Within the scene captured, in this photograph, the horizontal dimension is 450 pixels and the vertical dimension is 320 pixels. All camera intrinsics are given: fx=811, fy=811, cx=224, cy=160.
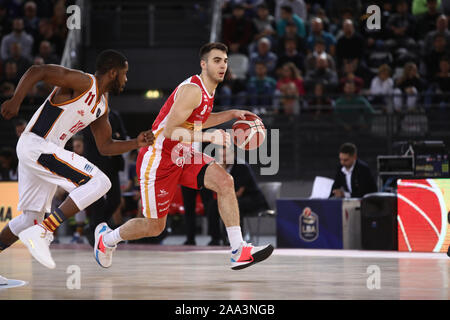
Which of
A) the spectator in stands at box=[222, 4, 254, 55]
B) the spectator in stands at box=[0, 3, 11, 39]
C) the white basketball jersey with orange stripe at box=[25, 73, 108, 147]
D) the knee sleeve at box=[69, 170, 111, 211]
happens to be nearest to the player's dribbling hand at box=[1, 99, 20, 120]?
the white basketball jersey with orange stripe at box=[25, 73, 108, 147]

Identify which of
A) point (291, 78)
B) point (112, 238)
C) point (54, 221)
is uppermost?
point (291, 78)

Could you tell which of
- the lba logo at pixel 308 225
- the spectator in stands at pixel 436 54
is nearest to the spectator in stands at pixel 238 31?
the spectator in stands at pixel 436 54

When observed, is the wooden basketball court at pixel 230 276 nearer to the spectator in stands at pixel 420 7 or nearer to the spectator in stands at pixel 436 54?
the spectator in stands at pixel 436 54

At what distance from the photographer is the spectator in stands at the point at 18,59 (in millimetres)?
15312

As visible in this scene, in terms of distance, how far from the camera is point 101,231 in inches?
267

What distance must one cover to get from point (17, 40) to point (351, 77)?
6865 mm

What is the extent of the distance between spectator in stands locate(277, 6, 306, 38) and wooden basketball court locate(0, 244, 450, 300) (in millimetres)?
7035

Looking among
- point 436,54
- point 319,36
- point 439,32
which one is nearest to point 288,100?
point 319,36

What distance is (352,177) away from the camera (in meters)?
10.4

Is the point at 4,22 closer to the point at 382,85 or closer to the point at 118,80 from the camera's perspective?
the point at 382,85

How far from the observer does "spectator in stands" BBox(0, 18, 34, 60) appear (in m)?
16.2

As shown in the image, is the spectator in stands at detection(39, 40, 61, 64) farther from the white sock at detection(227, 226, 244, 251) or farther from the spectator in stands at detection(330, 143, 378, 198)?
the white sock at detection(227, 226, 244, 251)
